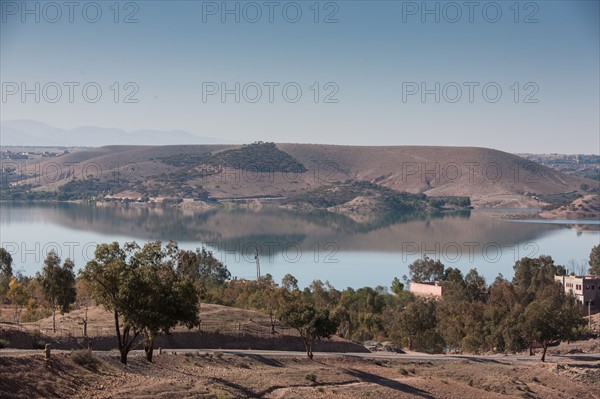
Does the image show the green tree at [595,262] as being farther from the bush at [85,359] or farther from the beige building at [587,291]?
the bush at [85,359]

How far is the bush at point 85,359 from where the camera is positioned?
20.2 metres

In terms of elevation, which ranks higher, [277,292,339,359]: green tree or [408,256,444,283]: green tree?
[277,292,339,359]: green tree

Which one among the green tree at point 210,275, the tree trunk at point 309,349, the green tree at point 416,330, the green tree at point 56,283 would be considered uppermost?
the green tree at point 56,283

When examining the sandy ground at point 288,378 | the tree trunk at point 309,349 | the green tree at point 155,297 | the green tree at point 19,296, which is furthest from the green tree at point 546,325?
the green tree at point 19,296

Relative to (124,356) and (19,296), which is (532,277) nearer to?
(19,296)

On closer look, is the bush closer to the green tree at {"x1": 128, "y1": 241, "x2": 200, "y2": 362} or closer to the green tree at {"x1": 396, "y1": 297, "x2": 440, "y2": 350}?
the green tree at {"x1": 128, "y1": 241, "x2": 200, "y2": 362}

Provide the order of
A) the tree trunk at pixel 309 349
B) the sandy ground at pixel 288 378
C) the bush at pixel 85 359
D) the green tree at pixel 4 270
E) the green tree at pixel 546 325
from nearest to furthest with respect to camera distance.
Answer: the sandy ground at pixel 288 378 < the bush at pixel 85 359 < the tree trunk at pixel 309 349 < the green tree at pixel 546 325 < the green tree at pixel 4 270

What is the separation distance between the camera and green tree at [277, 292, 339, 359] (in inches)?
1126

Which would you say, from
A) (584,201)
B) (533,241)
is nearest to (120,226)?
(533,241)

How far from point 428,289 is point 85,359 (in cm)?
4442

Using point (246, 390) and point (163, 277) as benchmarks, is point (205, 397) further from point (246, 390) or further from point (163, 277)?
point (163, 277)

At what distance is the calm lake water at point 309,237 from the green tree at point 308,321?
39.6 m

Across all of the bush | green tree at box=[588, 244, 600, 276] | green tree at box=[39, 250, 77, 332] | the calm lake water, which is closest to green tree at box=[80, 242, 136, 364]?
the bush

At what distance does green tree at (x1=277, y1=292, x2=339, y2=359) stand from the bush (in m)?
9.30
